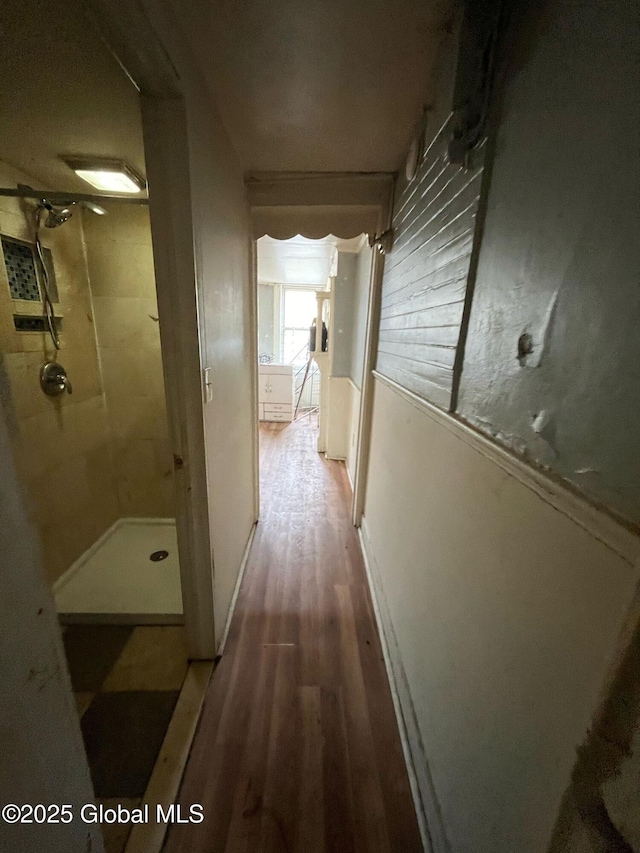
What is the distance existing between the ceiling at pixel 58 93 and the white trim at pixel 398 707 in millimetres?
2242

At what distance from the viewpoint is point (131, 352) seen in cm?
199

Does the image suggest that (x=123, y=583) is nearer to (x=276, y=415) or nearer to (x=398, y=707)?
(x=398, y=707)

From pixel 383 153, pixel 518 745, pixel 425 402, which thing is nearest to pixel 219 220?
pixel 383 153

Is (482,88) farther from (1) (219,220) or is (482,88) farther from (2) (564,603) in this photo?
(2) (564,603)

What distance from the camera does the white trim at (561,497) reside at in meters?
0.36

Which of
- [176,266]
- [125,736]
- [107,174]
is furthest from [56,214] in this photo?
[125,736]

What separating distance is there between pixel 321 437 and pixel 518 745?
3.24 meters

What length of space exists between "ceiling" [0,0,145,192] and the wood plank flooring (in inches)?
83.9

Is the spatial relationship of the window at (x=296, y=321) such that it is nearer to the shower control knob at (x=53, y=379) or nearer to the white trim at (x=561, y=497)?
the shower control knob at (x=53, y=379)

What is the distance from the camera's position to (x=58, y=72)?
0.92m

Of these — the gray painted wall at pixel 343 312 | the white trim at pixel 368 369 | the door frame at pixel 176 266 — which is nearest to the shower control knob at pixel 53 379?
the door frame at pixel 176 266

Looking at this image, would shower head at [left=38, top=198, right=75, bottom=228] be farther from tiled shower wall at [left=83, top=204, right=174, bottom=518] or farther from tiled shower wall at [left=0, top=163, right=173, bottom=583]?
tiled shower wall at [left=83, top=204, right=174, bottom=518]

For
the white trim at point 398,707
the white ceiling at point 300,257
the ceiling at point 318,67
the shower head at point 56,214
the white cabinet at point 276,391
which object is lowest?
the white trim at point 398,707

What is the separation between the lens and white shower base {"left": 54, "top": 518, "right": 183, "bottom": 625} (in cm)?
149
